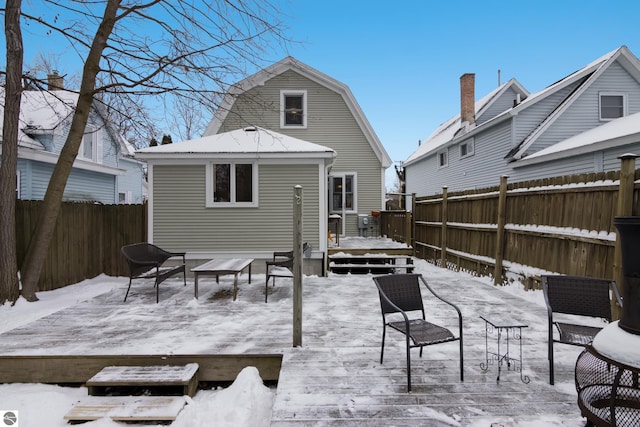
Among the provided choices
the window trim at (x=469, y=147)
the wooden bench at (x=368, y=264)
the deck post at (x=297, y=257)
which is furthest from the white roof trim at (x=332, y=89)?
the deck post at (x=297, y=257)

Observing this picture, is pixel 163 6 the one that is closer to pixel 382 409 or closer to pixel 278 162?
pixel 278 162

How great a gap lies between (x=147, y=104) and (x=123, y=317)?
4.62m

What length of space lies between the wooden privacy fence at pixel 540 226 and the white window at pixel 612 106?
23.4 ft

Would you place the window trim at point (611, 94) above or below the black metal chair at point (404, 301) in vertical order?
above

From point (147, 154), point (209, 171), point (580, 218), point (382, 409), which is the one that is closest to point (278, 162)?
point (209, 171)

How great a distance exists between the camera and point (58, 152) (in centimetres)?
1270

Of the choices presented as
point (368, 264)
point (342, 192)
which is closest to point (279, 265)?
point (368, 264)

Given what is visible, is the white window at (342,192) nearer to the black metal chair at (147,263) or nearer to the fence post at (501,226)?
the fence post at (501,226)

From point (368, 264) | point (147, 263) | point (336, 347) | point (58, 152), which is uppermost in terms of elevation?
point (58, 152)

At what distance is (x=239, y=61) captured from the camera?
7.30m

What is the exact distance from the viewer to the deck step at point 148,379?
334cm

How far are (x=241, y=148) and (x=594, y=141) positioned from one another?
907 cm

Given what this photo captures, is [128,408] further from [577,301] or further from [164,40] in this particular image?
[164,40]

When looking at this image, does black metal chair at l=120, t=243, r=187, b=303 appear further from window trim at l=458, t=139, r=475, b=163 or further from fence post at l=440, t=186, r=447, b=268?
window trim at l=458, t=139, r=475, b=163
